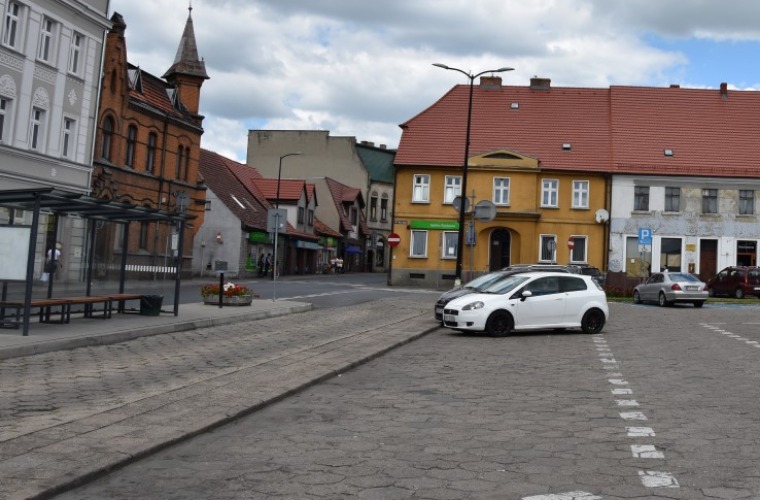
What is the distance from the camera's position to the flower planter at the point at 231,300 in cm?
2538

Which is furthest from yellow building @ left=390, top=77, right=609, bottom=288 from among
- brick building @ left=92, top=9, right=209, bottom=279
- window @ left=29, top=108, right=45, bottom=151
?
window @ left=29, top=108, right=45, bottom=151

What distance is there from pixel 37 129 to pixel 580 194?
32.1 m

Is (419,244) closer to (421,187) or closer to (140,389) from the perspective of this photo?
(421,187)

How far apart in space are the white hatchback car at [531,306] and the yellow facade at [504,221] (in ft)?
105

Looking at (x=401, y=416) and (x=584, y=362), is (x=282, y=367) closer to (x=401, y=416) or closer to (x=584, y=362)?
(x=401, y=416)

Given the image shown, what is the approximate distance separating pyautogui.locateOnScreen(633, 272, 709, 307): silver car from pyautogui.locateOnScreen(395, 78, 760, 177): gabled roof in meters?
16.3

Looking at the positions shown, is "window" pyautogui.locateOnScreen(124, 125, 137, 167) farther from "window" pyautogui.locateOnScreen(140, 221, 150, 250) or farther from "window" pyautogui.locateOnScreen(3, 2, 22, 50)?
"window" pyautogui.locateOnScreen(140, 221, 150, 250)

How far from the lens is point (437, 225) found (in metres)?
54.1

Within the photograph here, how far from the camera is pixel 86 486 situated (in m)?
5.97

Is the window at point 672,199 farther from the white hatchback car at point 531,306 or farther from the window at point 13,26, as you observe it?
the window at point 13,26

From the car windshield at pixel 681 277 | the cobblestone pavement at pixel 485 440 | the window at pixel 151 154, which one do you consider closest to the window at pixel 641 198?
the car windshield at pixel 681 277

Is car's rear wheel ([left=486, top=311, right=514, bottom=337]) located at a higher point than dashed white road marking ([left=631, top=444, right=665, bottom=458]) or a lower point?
higher

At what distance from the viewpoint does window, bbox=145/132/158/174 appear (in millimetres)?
47125

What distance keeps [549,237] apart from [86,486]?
49647 millimetres
